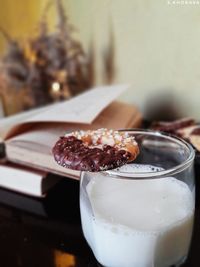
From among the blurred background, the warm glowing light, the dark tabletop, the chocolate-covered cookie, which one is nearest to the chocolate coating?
the chocolate-covered cookie

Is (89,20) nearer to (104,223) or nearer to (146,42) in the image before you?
(146,42)

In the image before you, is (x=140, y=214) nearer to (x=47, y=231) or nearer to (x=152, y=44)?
(x=47, y=231)

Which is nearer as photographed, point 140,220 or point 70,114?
point 140,220

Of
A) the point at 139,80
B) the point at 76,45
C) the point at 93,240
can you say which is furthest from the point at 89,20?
the point at 93,240

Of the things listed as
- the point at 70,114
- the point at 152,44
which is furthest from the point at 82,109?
the point at 152,44

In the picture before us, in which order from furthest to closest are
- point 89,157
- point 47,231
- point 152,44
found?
point 152,44 < point 47,231 < point 89,157
